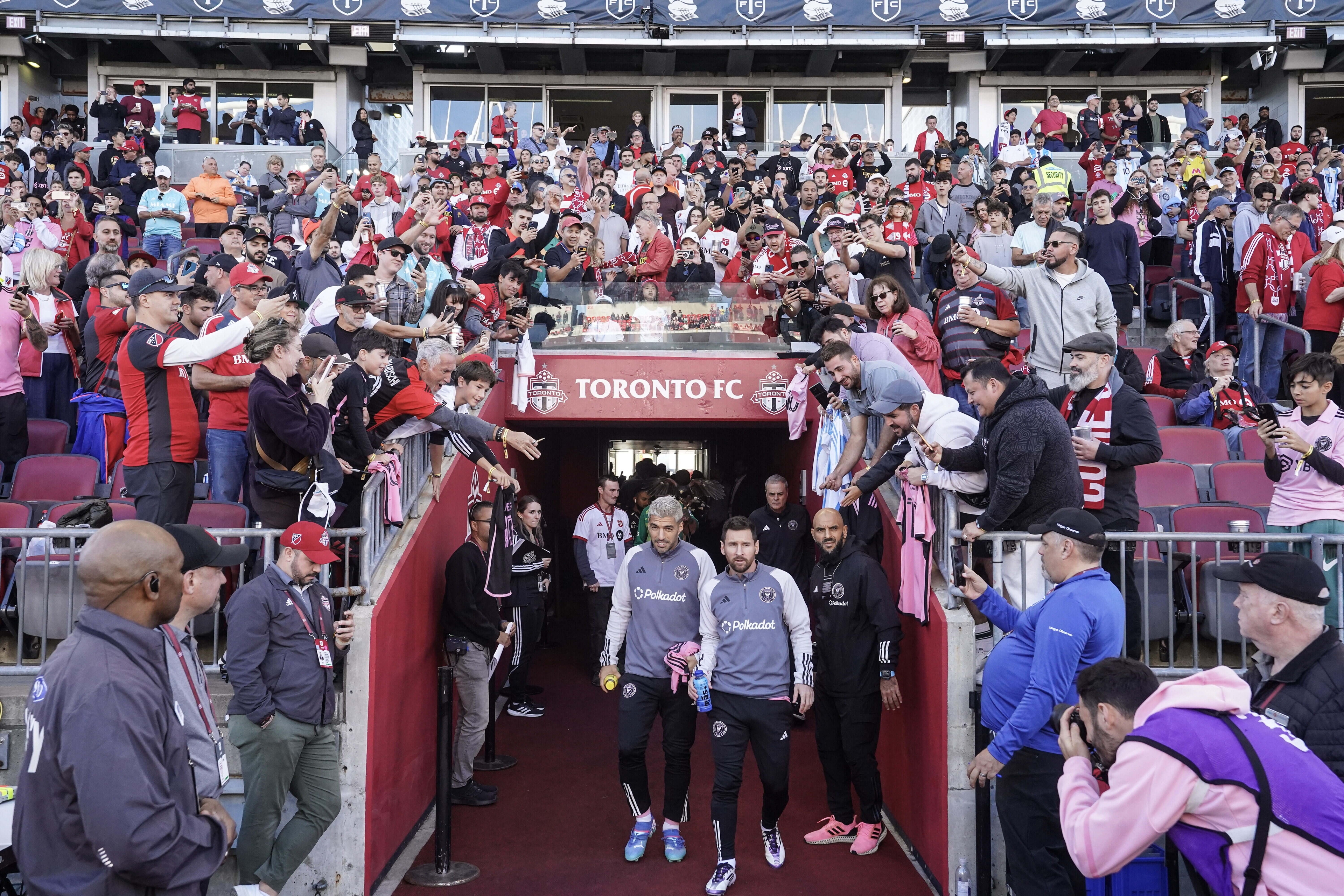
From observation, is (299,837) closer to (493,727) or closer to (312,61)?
(493,727)

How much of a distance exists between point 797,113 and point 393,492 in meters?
20.4

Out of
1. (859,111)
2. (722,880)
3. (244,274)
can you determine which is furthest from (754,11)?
(722,880)

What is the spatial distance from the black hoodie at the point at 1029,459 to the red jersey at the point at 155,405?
4410mm

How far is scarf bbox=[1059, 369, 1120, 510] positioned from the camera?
5.82 m

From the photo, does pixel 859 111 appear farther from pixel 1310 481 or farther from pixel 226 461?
pixel 226 461

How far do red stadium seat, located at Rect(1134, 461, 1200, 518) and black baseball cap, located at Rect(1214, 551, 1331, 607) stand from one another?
15.9ft

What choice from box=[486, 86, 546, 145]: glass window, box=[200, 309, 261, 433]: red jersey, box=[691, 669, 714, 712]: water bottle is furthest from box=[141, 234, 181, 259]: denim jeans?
box=[486, 86, 546, 145]: glass window

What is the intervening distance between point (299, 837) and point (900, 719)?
3521mm

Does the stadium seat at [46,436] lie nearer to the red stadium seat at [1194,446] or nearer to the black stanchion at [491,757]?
the black stanchion at [491,757]

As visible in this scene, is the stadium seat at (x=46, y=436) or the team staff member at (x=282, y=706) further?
the stadium seat at (x=46, y=436)

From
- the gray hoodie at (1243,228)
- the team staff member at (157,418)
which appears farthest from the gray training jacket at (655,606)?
the gray hoodie at (1243,228)

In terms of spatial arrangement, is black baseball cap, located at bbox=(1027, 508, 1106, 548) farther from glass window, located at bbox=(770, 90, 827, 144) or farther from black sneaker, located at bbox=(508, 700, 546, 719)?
glass window, located at bbox=(770, 90, 827, 144)

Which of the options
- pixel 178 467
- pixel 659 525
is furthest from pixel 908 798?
pixel 178 467

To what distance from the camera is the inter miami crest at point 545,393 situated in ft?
32.1
